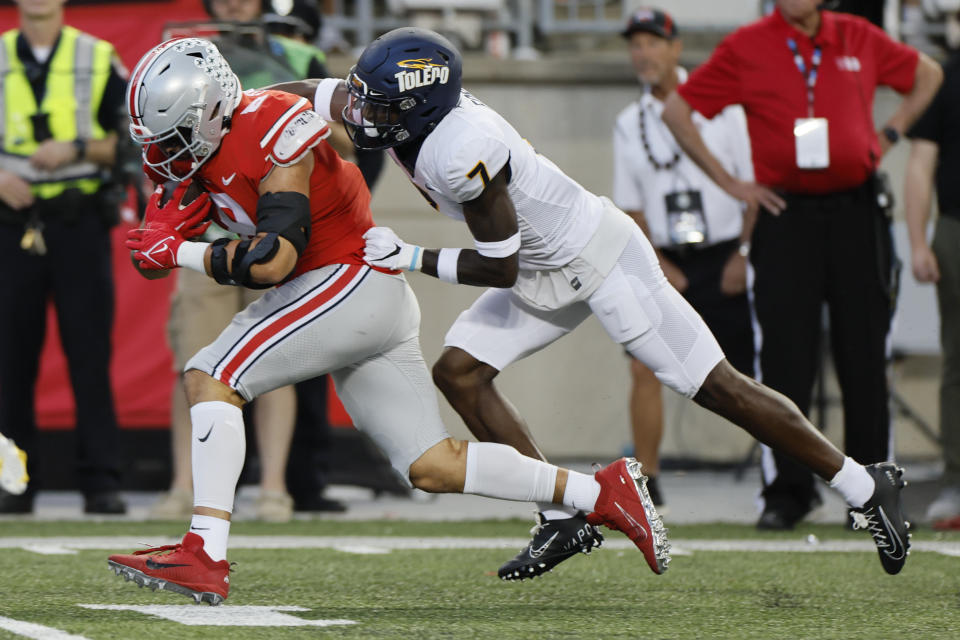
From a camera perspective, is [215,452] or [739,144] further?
[739,144]

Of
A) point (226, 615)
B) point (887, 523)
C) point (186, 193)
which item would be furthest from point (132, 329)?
point (887, 523)

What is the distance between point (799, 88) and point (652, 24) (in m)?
1.10

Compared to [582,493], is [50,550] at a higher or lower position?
lower

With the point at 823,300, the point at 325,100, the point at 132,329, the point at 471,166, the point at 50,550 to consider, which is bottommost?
the point at 50,550

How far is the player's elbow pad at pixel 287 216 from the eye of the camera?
444 centimetres

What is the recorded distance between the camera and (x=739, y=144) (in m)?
7.61

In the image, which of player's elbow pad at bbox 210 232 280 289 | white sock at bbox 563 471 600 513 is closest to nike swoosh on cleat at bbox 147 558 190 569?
player's elbow pad at bbox 210 232 280 289

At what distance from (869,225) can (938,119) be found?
2.52 ft

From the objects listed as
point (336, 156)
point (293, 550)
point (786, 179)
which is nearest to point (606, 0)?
point (786, 179)

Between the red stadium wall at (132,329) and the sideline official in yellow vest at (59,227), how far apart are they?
1.01 m

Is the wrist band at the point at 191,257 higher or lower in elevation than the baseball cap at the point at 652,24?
lower

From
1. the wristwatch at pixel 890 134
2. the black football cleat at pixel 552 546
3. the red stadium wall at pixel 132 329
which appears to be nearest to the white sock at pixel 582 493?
the black football cleat at pixel 552 546

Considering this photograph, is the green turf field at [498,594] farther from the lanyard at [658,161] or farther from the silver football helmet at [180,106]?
the lanyard at [658,161]

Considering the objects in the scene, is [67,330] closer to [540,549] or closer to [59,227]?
[59,227]
